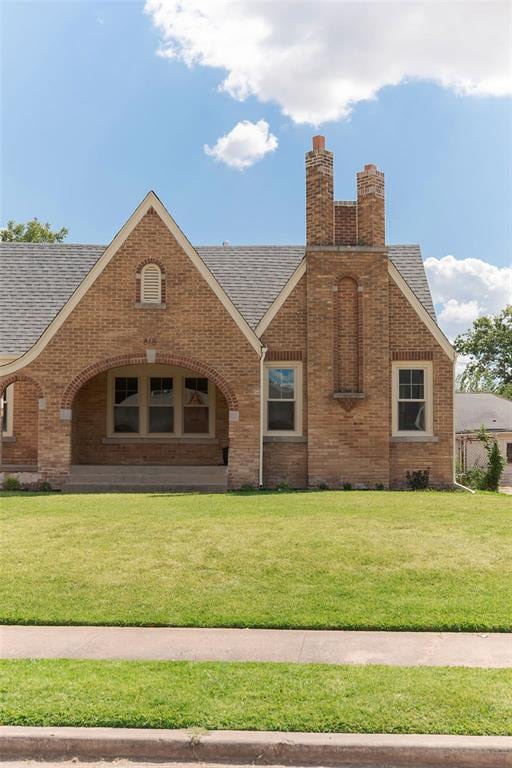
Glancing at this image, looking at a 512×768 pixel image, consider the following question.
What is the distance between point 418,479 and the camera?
17562 millimetres

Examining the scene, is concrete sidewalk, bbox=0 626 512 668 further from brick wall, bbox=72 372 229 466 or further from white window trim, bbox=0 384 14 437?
white window trim, bbox=0 384 14 437

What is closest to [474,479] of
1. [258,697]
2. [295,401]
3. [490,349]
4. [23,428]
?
[295,401]

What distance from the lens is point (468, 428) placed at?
1443 inches

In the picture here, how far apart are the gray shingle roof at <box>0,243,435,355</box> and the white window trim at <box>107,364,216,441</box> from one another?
2.43 m

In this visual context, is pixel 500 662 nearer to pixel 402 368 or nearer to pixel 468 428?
pixel 402 368

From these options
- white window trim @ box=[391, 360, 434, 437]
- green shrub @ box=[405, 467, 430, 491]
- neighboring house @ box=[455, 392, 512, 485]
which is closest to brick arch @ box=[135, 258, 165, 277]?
white window trim @ box=[391, 360, 434, 437]

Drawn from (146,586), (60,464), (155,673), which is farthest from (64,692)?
(60,464)

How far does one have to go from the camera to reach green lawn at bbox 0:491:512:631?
6.79 m

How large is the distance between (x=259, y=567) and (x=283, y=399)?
9724 millimetres

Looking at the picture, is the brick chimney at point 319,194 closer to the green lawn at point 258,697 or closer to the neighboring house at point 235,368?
the neighboring house at point 235,368

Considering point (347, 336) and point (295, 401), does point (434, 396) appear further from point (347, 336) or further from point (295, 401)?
point (295, 401)

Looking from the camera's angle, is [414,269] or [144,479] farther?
[414,269]

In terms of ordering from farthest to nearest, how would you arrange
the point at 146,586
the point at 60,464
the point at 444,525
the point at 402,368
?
1. the point at 402,368
2. the point at 60,464
3. the point at 444,525
4. the point at 146,586

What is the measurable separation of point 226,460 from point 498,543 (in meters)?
9.94
